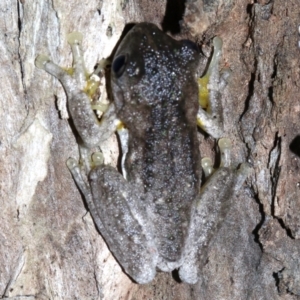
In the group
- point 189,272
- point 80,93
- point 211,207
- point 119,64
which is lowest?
point 189,272

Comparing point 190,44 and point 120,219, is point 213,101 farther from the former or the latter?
point 120,219

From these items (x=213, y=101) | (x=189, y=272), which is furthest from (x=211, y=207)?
(x=213, y=101)

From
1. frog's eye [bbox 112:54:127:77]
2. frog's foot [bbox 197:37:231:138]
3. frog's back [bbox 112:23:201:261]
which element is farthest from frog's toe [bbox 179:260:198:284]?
frog's eye [bbox 112:54:127:77]

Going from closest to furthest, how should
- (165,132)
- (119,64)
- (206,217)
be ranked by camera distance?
(119,64), (165,132), (206,217)

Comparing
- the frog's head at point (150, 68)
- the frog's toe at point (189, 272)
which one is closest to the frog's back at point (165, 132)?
the frog's head at point (150, 68)

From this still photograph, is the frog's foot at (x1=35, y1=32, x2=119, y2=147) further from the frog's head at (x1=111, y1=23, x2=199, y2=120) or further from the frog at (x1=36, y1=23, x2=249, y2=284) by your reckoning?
the frog's head at (x1=111, y1=23, x2=199, y2=120)

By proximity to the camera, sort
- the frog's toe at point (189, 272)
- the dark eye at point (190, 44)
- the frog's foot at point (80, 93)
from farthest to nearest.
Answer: the frog's toe at point (189, 272), the dark eye at point (190, 44), the frog's foot at point (80, 93)

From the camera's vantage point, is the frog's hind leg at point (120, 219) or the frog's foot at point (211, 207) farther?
the frog's foot at point (211, 207)

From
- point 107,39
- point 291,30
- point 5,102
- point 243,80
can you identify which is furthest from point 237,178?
point 5,102

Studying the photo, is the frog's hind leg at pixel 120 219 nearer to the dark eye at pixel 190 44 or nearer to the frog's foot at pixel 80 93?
the frog's foot at pixel 80 93
